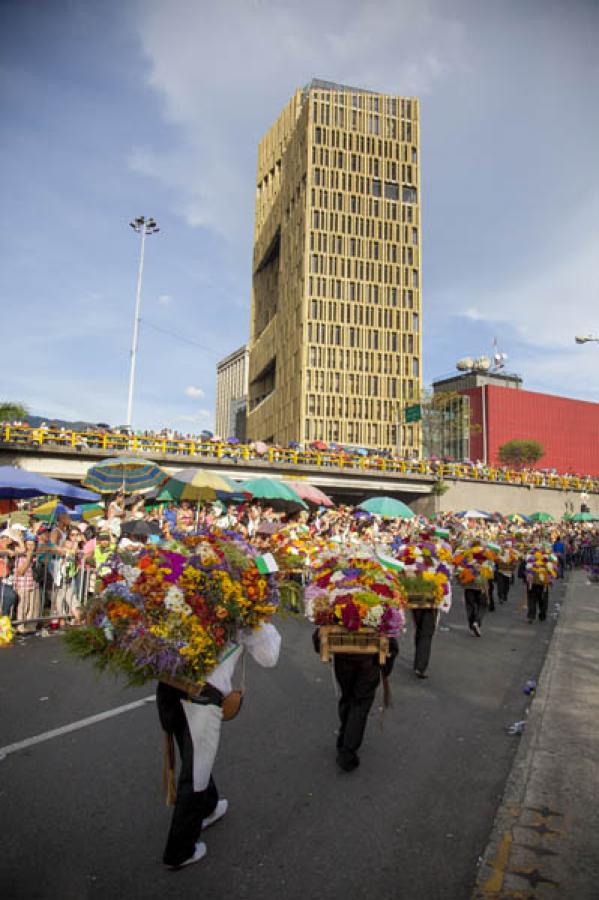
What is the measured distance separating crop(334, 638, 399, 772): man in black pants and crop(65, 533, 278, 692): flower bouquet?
1481mm

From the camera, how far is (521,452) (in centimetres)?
7650

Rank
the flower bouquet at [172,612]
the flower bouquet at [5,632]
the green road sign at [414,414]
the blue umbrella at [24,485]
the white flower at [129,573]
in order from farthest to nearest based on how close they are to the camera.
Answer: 1. the green road sign at [414,414]
2. the blue umbrella at [24,485]
3. the flower bouquet at [5,632]
4. the white flower at [129,573]
5. the flower bouquet at [172,612]

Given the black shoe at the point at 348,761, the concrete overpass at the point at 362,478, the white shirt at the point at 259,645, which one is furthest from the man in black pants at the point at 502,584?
the concrete overpass at the point at 362,478

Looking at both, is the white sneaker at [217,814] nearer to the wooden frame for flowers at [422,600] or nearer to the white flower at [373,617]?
the white flower at [373,617]

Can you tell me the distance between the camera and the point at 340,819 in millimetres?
4008

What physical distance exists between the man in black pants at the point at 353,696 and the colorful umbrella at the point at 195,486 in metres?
9.70

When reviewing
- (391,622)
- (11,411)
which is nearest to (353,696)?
(391,622)

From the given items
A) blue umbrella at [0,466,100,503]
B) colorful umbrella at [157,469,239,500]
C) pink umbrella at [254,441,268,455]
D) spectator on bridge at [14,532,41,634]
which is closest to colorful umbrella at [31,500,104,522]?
blue umbrella at [0,466,100,503]

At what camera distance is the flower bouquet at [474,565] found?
10.5 metres

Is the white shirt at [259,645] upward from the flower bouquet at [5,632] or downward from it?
upward

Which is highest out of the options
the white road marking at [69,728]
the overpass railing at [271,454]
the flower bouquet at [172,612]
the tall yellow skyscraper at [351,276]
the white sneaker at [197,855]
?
the tall yellow skyscraper at [351,276]

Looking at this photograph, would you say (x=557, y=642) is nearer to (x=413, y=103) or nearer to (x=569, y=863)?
(x=569, y=863)

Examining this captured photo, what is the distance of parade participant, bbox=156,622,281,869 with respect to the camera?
343 cm

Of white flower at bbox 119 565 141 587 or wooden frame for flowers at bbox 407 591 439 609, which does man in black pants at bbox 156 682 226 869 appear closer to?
white flower at bbox 119 565 141 587
